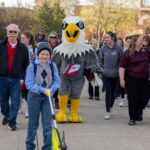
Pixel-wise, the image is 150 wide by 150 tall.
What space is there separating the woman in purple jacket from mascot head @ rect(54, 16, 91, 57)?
2.67 ft

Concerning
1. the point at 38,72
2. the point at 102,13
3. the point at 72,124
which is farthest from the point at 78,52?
the point at 102,13

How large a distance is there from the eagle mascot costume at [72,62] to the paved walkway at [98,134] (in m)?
0.49

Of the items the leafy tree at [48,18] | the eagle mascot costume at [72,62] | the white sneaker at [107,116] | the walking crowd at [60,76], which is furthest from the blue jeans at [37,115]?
the leafy tree at [48,18]

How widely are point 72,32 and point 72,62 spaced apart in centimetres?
56

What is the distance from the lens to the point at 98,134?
7.70 metres

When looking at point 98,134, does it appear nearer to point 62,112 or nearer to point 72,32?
point 62,112

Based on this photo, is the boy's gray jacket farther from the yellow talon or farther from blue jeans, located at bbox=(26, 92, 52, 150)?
blue jeans, located at bbox=(26, 92, 52, 150)

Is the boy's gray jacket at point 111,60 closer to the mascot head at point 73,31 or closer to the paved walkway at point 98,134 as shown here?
the mascot head at point 73,31

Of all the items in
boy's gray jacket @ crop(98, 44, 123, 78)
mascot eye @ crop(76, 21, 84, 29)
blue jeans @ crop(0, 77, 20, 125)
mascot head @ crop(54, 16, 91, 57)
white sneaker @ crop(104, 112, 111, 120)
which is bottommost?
white sneaker @ crop(104, 112, 111, 120)

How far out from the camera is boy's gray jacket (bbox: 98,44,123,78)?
902cm

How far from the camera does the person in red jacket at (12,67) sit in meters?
7.64

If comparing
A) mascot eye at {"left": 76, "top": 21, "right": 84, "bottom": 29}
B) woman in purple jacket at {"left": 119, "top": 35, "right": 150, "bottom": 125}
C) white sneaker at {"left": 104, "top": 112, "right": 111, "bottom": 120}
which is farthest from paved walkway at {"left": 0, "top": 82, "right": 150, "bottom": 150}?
mascot eye at {"left": 76, "top": 21, "right": 84, "bottom": 29}

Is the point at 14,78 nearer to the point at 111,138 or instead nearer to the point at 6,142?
the point at 6,142

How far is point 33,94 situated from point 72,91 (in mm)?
2676
